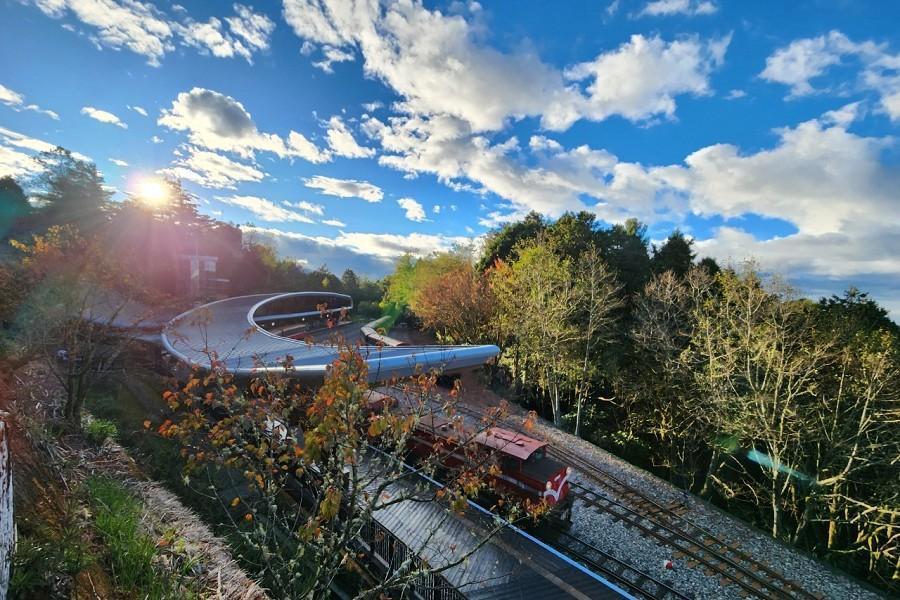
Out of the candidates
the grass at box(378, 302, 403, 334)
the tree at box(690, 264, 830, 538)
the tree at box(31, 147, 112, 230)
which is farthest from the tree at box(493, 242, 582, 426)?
the tree at box(31, 147, 112, 230)

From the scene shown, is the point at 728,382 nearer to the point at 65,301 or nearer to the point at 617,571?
the point at 617,571

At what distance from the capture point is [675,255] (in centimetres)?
2300

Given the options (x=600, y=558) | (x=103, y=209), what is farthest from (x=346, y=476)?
(x=103, y=209)

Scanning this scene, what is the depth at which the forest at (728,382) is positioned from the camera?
10844 mm

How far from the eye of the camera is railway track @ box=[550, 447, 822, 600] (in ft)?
29.4

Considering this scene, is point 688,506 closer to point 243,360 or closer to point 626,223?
point 243,360

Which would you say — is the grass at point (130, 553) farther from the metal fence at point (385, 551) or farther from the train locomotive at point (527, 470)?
the train locomotive at point (527, 470)

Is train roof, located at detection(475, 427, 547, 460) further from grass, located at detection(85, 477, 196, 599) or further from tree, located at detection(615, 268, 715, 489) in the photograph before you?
tree, located at detection(615, 268, 715, 489)

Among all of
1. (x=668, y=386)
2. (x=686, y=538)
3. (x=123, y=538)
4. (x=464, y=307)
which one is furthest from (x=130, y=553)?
(x=464, y=307)

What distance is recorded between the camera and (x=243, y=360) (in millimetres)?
13773

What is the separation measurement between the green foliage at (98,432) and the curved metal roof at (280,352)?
2313 millimetres

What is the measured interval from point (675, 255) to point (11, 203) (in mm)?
53683

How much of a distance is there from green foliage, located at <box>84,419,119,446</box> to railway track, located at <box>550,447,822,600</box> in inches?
504

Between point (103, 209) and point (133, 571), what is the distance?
4032 cm
